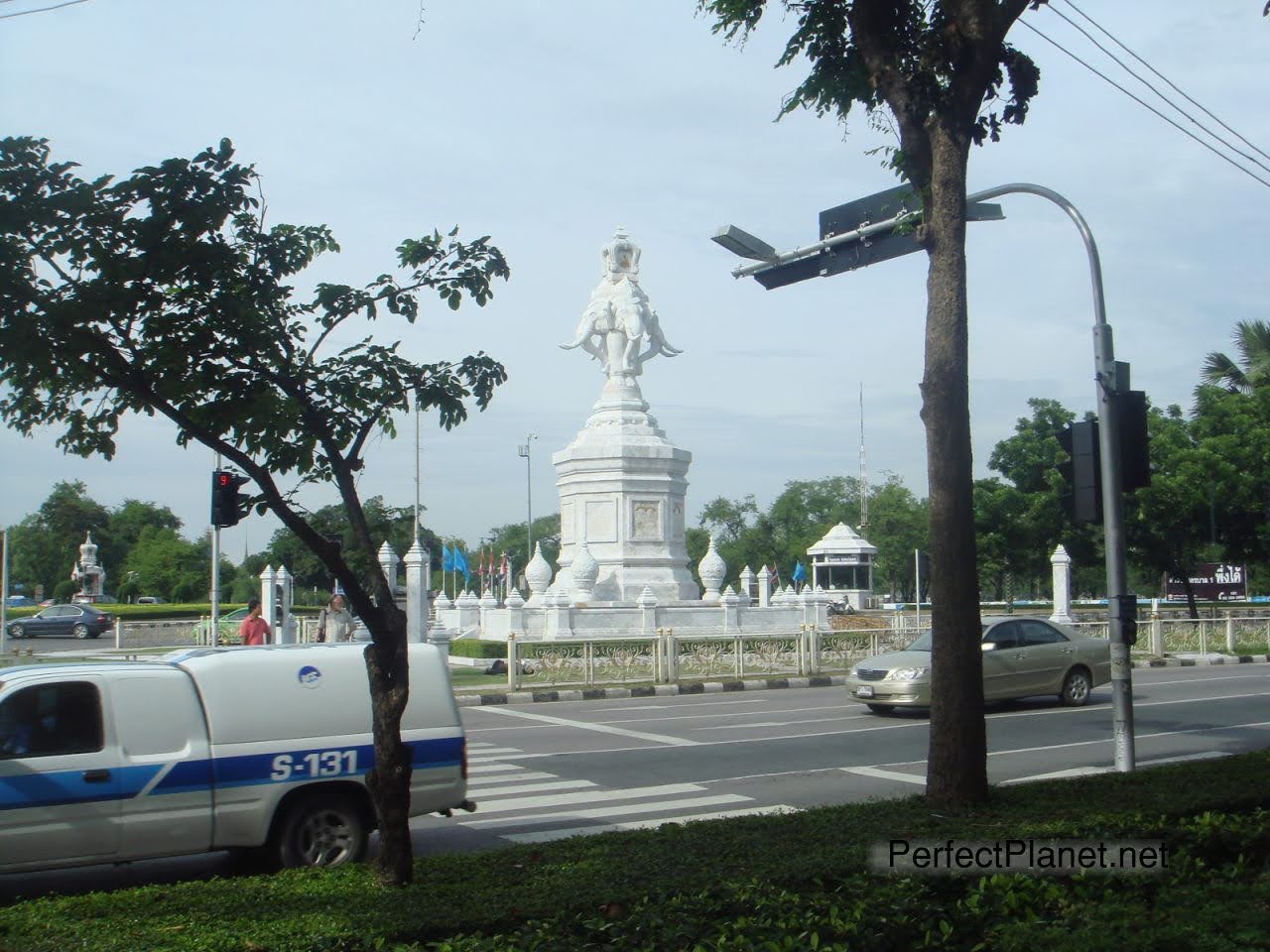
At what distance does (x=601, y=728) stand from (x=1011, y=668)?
638 centimetres

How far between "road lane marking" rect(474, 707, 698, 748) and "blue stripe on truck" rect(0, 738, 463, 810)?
296 inches

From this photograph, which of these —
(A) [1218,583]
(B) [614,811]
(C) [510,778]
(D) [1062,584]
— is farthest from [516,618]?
(A) [1218,583]

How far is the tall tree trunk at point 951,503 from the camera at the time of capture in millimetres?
7836

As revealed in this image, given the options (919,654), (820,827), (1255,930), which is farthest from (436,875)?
(919,654)

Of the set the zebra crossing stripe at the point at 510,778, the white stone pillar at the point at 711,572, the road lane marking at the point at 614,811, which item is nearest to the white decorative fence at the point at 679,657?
the zebra crossing stripe at the point at 510,778

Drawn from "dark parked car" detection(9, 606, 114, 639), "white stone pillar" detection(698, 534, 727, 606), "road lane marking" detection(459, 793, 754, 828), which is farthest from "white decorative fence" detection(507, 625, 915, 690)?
"dark parked car" detection(9, 606, 114, 639)

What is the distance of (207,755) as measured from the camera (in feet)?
26.7

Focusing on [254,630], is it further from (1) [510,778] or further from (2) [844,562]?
(2) [844,562]

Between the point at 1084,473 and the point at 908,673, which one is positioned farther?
the point at 908,673

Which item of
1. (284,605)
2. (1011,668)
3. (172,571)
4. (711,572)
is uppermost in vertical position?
(172,571)

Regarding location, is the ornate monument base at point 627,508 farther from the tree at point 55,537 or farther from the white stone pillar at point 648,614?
the tree at point 55,537

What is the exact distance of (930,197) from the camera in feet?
28.1

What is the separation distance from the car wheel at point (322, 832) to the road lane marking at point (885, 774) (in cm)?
595

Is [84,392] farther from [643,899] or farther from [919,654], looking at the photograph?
[919,654]
